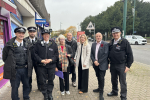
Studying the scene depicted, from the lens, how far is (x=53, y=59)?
338cm

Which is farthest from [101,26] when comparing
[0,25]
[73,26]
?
[0,25]

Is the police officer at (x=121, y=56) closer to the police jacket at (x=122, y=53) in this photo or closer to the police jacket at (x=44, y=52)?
the police jacket at (x=122, y=53)

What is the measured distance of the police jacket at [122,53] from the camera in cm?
322

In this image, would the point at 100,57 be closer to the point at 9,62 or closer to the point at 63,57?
the point at 63,57

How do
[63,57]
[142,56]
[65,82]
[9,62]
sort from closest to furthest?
[9,62] → [63,57] → [65,82] → [142,56]

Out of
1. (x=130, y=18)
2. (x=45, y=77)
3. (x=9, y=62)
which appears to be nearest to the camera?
(x=9, y=62)

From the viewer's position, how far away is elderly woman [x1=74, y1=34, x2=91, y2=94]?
12.2ft

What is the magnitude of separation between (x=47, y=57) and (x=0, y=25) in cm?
301

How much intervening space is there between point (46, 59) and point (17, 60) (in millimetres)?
745

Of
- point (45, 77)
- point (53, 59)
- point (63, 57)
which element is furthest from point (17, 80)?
point (63, 57)

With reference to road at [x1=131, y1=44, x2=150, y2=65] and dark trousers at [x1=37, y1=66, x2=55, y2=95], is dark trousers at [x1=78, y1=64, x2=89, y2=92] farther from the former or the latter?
road at [x1=131, y1=44, x2=150, y2=65]

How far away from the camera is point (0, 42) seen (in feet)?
16.0

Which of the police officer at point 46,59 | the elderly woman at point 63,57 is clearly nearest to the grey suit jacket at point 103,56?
the elderly woman at point 63,57

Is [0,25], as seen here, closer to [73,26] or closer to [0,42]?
[0,42]
